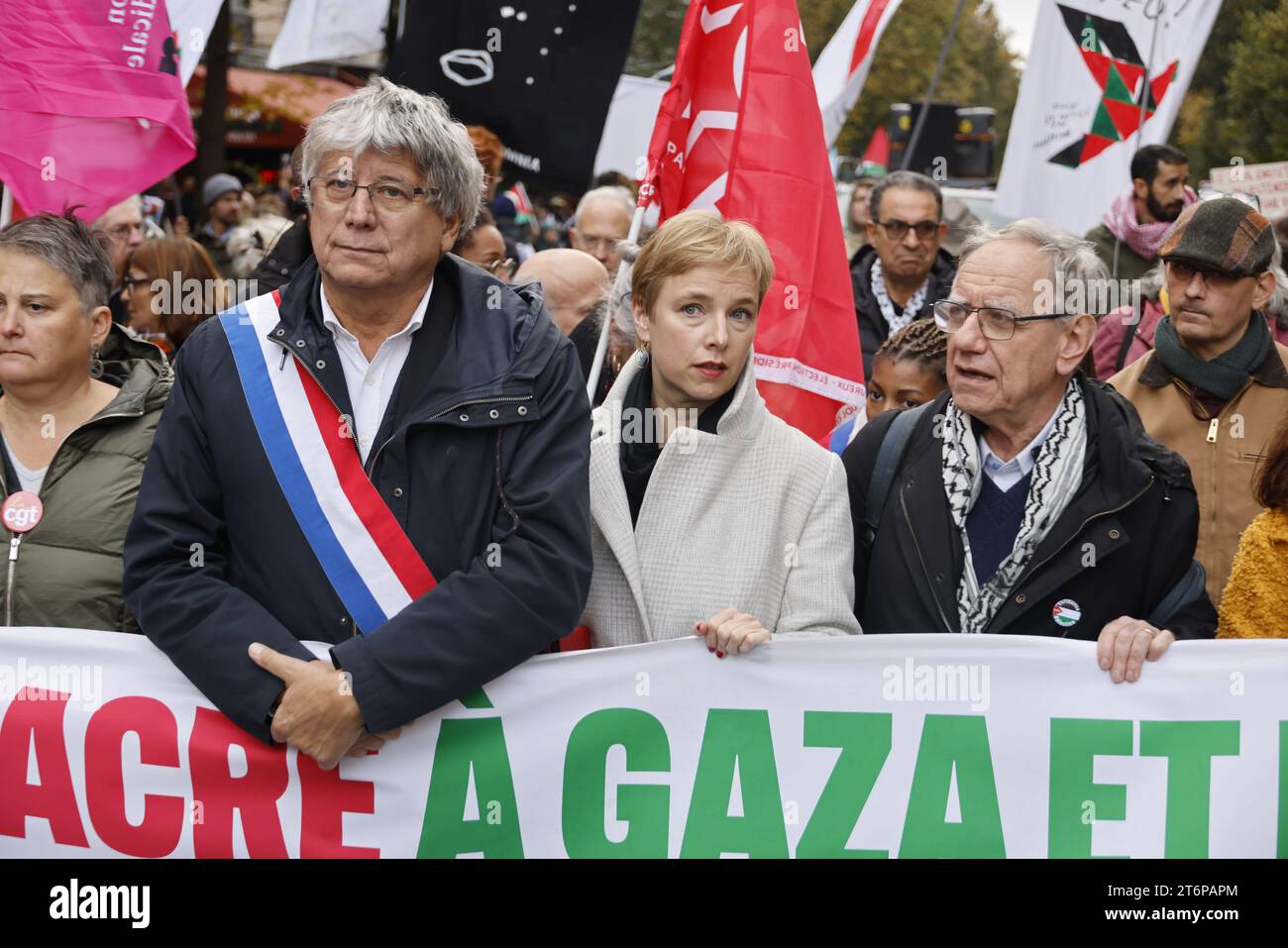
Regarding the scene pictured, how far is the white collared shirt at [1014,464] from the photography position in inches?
150

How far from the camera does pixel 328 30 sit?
9.36m

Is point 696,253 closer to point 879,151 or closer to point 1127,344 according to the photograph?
point 1127,344

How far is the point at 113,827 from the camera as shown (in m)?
3.56

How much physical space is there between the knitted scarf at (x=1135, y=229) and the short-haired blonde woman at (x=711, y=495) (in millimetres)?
4940

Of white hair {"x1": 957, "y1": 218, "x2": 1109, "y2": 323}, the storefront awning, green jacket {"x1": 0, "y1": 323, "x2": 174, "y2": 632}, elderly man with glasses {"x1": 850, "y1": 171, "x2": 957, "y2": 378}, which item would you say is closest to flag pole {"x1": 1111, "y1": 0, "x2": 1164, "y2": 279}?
elderly man with glasses {"x1": 850, "y1": 171, "x2": 957, "y2": 378}

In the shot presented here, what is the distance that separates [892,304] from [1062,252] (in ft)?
11.3

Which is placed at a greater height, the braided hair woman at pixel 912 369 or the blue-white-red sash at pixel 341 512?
the braided hair woman at pixel 912 369

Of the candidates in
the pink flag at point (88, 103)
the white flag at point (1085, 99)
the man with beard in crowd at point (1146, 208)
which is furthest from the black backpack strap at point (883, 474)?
the white flag at point (1085, 99)

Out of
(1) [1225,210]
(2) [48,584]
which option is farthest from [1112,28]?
(2) [48,584]

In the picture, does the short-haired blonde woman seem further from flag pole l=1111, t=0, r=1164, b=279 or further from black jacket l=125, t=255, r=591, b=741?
flag pole l=1111, t=0, r=1164, b=279

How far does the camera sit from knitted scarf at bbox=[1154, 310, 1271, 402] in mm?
4918

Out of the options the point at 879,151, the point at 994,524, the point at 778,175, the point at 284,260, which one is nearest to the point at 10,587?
the point at 284,260

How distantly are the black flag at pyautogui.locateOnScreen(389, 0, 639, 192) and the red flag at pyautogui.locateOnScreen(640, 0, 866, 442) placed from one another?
4.30 ft

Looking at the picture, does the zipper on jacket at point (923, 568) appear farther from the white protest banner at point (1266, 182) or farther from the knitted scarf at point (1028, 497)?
the white protest banner at point (1266, 182)
